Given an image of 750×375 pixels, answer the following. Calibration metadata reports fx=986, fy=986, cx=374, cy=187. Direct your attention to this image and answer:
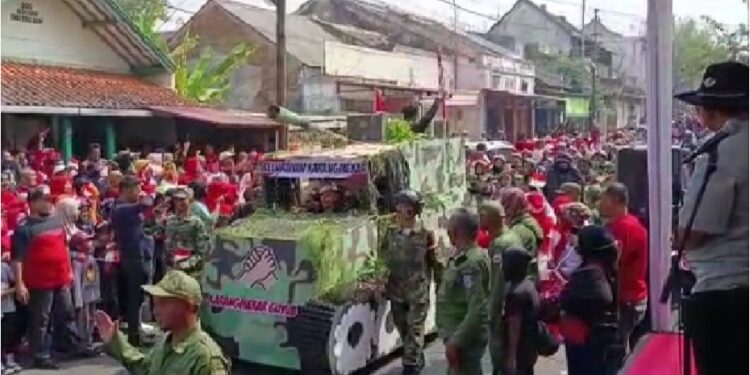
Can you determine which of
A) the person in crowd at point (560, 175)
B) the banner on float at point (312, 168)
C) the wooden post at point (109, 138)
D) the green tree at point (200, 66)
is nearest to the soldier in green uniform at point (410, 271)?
the banner on float at point (312, 168)

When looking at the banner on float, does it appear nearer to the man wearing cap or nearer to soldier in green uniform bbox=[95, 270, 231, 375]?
soldier in green uniform bbox=[95, 270, 231, 375]

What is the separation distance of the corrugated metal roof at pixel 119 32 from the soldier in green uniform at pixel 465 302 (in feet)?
53.7

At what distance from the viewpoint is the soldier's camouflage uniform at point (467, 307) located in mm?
5762

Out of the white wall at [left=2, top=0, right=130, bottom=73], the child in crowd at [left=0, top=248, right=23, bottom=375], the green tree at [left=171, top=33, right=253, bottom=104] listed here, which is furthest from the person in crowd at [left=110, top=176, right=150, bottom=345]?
the green tree at [left=171, top=33, right=253, bottom=104]

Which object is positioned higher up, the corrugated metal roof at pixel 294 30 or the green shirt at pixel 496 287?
the corrugated metal roof at pixel 294 30

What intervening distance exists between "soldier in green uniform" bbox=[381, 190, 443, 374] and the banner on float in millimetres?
566

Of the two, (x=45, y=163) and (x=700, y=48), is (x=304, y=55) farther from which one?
(x=45, y=163)

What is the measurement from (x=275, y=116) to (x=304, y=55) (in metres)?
25.9

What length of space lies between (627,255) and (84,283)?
16.5 ft

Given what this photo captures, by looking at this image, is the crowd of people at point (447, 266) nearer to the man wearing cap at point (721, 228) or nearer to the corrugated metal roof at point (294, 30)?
the man wearing cap at point (721, 228)

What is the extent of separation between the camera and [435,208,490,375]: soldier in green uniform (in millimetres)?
5762

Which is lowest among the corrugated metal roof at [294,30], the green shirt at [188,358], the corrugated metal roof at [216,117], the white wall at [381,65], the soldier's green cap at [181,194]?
the green shirt at [188,358]

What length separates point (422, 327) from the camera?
26.1ft

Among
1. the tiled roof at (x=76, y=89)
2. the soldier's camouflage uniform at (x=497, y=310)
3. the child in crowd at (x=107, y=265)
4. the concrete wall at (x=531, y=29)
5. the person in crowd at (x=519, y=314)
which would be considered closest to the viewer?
the person in crowd at (x=519, y=314)
